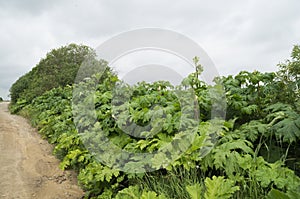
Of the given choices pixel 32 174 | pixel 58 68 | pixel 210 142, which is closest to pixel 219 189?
pixel 210 142

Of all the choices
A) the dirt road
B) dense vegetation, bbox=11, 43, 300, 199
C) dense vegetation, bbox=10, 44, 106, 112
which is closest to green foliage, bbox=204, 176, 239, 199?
dense vegetation, bbox=11, 43, 300, 199

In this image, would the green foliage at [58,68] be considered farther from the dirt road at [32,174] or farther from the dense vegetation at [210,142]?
the dense vegetation at [210,142]

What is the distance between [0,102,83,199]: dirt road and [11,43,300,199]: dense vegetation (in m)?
0.36

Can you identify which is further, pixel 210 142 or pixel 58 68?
pixel 58 68

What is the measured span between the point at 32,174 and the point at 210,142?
3.22m

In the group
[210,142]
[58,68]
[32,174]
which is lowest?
[32,174]

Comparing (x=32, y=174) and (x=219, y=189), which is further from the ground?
(x=219, y=189)

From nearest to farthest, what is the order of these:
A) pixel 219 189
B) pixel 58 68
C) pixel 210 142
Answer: pixel 219 189 < pixel 210 142 < pixel 58 68

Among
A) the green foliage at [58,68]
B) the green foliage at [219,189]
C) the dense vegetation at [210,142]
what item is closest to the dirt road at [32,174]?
the dense vegetation at [210,142]

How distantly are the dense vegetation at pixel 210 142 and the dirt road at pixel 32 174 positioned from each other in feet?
1.17

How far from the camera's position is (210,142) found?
8.48ft

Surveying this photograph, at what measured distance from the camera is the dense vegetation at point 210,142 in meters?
2.21

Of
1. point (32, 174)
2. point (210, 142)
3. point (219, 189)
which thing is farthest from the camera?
point (32, 174)

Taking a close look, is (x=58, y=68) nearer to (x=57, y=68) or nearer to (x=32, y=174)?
(x=57, y=68)
